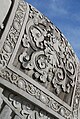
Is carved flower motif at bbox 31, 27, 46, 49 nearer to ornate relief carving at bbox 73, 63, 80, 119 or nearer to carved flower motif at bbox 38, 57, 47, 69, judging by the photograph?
carved flower motif at bbox 38, 57, 47, 69

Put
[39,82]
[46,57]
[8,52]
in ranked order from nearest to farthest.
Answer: [8,52] < [39,82] < [46,57]

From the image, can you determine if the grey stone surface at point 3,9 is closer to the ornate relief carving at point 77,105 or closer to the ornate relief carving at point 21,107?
the ornate relief carving at point 21,107

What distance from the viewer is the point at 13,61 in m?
2.78

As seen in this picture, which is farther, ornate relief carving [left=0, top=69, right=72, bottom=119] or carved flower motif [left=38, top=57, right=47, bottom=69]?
carved flower motif [left=38, top=57, right=47, bottom=69]

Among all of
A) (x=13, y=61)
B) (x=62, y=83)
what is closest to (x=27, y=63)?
(x=13, y=61)

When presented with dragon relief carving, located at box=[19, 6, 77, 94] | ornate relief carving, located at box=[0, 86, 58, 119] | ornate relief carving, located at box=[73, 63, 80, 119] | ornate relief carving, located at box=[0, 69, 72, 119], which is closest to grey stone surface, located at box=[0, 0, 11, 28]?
dragon relief carving, located at box=[19, 6, 77, 94]

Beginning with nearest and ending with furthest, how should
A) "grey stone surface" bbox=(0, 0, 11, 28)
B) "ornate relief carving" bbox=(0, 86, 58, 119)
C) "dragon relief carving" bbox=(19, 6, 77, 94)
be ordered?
"ornate relief carving" bbox=(0, 86, 58, 119) → "grey stone surface" bbox=(0, 0, 11, 28) → "dragon relief carving" bbox=(19, 6, 77, 94)

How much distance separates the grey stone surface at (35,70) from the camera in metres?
2.64

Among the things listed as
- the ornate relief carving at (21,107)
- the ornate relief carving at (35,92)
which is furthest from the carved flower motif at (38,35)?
the ornate relief carving at (21,107)

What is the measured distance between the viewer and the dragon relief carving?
3006 millimetres

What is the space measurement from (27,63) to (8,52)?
0.30 m

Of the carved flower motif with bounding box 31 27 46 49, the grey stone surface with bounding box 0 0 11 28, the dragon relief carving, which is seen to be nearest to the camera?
the grey stone surface with bounding box 0 0 11 28

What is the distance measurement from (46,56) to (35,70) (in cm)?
33

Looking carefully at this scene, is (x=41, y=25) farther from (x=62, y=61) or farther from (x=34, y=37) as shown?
(x=62, y=61)
